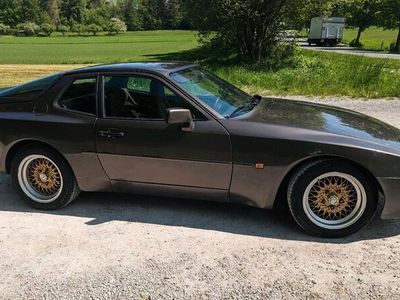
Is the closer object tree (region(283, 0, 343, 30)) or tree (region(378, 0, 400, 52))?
tree (region(283, 0, 343, 30))

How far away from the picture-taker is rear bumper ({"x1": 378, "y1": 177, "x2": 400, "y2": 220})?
3.49 metres

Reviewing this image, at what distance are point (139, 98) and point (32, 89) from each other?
4.00 ft

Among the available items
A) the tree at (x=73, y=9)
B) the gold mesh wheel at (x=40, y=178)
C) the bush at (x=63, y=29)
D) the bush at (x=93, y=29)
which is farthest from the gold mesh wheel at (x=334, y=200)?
the tree at (x=73, y=9)

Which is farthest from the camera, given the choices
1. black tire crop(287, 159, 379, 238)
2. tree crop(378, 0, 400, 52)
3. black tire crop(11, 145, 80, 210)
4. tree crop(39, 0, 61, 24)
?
tree crop(39, 0, 61, 24)

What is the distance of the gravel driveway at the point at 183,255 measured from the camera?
3090mm

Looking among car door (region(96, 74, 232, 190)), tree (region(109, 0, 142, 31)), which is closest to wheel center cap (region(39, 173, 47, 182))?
car door (region(96, 74, 232, 190))

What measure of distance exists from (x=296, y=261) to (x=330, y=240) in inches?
19.6

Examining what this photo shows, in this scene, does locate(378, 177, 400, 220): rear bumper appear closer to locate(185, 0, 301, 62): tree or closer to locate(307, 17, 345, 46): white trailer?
locate(185, 0, 301, 62): tree

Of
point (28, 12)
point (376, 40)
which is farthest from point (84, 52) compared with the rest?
point (28, 12)

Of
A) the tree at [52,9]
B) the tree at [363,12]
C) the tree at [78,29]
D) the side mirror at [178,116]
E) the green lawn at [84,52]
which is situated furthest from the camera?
the tree at [52,9]

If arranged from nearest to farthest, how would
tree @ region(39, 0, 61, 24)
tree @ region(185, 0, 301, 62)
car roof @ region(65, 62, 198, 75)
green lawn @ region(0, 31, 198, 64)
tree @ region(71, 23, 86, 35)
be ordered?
car roof @ region(65, 62, 198, 75) < tree @ region(185, 0, 301, 62) < green lawn @ region(0, 31, 198, 64) < tree @ region(71, 23, 86, 35) < tree @ region(39, 0, 61, 24)

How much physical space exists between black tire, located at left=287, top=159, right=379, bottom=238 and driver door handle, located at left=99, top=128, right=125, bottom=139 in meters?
1.62

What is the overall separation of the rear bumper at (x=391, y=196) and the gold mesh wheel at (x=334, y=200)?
17cm

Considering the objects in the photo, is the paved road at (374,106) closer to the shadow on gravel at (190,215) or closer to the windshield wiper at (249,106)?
the windshield wiper at (249,106)
